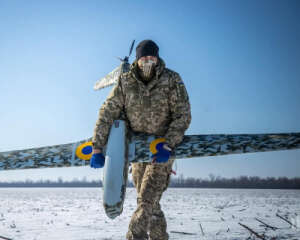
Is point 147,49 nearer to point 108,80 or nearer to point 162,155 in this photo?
point 162,155

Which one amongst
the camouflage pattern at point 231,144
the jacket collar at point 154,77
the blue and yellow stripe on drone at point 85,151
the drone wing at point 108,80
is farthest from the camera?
the drone wing at point 108,80

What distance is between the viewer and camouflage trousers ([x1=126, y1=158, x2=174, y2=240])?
2580 millimetres

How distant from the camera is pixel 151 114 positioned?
286 centimetres

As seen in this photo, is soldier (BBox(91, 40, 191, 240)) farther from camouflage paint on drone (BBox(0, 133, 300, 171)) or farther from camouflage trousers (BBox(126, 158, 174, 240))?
camouflage paint on drone (BBox(0, 133, 300, 171))

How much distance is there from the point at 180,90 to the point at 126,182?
1.17 metres

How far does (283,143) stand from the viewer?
3002 millimetres

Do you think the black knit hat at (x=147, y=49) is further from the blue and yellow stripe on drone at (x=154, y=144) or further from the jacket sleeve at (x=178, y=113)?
the blue and yellow stripe on drone at (x=154, y=144)

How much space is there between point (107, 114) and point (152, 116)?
20.4 inches

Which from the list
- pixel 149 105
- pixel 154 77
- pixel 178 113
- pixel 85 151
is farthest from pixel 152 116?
pixel 85 151

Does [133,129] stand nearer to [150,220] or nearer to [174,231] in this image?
[150,220]

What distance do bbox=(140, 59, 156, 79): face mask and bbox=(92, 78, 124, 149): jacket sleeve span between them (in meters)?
0.34

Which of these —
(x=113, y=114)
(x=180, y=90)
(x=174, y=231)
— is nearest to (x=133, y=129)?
(x=113, y=114)

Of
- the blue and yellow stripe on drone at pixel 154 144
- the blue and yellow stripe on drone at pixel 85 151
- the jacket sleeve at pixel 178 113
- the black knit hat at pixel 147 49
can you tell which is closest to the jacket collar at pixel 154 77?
the black knit hat at pixel 147 49

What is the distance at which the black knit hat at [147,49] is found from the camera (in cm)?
275
